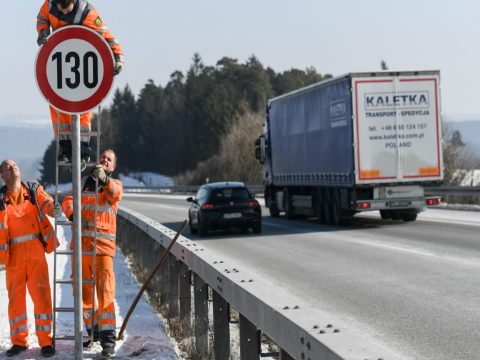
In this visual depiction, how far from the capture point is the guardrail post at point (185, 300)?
8.05 metres

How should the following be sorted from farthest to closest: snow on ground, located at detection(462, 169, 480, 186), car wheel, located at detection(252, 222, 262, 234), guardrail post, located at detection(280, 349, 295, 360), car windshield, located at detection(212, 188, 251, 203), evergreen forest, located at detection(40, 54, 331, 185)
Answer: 1. evergreen forest, located at detection(40, 54, 331, 185)
2. snow on ground, located at detection(462, 169, 480, 186)
3. car windshield, located at detection(212, 188, 251, 203)
4. car wheel, located at detection(252, 222, 262, 234)
5. guardrail post, located at detection(280, 349, 295, 360)

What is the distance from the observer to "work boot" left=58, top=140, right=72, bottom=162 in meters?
6.79

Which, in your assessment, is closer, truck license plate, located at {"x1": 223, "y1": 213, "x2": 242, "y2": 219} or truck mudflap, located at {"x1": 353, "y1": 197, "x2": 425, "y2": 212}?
truck mudflap, located at {"x1": 353, "y1": 197, "x2": 425, "y2": 212}

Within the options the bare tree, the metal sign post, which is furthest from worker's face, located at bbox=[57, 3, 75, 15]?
the bare tree

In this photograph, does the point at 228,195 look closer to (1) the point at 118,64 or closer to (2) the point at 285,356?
(1) the point at 118,64

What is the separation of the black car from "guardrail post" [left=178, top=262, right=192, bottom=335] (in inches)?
567

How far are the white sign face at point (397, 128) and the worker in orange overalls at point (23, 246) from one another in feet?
50.2

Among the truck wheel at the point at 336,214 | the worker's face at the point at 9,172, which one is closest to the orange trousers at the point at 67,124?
the worker's face at the point at 9,172

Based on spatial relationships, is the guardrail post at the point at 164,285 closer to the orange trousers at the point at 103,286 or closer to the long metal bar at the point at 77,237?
the orange trousers at the point at 103,286

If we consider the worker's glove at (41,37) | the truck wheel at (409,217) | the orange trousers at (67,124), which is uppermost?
the worker's glove at (41,37)

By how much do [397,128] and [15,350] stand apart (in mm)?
16600

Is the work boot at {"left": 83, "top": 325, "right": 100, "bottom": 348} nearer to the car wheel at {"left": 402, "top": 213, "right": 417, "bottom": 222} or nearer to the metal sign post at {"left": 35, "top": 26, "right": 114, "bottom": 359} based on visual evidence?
the metal sign post at {"left": 35, "top": 26, "right": 114, "bottom": 359}

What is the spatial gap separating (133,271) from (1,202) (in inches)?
247

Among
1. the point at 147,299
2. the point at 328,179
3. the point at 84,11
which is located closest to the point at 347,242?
the point at 328,179
